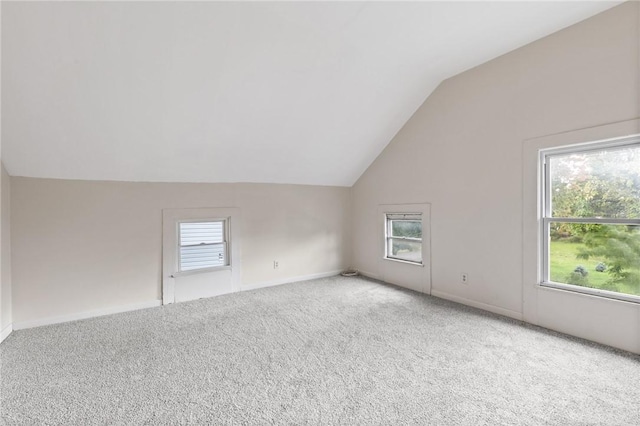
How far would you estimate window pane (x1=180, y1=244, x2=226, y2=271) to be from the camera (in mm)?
3950

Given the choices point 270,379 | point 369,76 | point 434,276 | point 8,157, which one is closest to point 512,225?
point 434,276

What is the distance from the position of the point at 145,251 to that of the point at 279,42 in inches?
109

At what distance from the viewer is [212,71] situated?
8.88 ft

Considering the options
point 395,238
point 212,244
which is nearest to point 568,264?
point 395,238

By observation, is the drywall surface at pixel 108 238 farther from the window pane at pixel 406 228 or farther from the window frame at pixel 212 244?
the window pane at pixel 406 228

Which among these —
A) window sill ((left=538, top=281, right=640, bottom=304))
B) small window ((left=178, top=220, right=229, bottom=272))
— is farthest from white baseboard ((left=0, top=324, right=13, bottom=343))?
window sill ((left=538, top=281, right=640, bottom=304))

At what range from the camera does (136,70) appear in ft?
8.13

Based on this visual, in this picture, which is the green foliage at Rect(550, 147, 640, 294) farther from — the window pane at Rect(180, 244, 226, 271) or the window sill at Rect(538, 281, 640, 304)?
the window pane at Rect(180, 244, 226, 271)

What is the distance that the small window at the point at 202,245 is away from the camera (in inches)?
155

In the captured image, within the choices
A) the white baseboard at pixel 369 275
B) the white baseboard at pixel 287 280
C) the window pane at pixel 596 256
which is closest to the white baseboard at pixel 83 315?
the white baseboard at pixel 287 280

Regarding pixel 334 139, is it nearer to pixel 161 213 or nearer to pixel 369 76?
pixel 369 76

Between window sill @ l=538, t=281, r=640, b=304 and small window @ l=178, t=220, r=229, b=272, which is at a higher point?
small window @ l=178, t=220, r=229, b=272

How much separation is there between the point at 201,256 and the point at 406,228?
287 cm

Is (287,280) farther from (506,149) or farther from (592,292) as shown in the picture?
(592,292)
